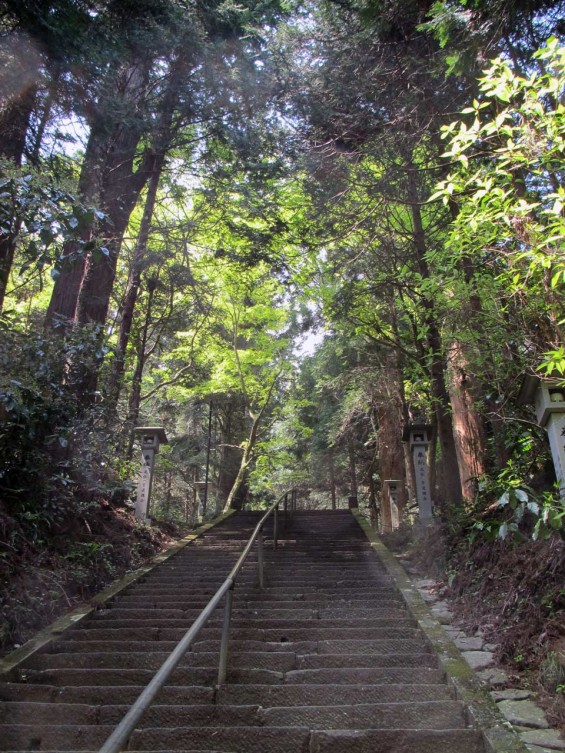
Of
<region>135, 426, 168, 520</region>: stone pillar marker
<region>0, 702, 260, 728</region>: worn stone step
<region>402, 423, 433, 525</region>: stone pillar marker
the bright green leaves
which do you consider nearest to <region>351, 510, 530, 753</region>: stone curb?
<region>0, 702, 260, 728</region>: worn stone step

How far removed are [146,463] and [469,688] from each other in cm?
820

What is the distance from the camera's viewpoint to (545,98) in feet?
17.8

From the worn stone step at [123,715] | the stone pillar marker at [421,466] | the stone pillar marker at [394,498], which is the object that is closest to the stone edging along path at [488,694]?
the worn stone step at [123,715]

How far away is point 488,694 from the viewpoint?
3836mm

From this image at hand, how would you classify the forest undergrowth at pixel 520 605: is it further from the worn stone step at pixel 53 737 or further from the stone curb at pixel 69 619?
the stone curb at pixel 69 619

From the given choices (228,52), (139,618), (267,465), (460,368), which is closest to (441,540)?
(460,368)

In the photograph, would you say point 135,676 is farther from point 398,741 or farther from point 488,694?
point 488,694

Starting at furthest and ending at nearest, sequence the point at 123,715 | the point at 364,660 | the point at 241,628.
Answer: the point at 241,628
the point at 364,660
the point at 123,715

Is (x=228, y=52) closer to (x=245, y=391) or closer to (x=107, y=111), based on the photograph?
(x=107, y=111)

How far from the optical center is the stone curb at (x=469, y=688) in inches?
128

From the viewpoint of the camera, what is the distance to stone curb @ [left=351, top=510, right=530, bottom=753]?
3.24 meters

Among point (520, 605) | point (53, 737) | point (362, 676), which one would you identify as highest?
point (520, 605)

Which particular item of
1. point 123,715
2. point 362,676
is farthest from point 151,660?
point 362,676

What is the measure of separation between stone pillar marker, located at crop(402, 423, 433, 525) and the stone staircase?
130 inches
